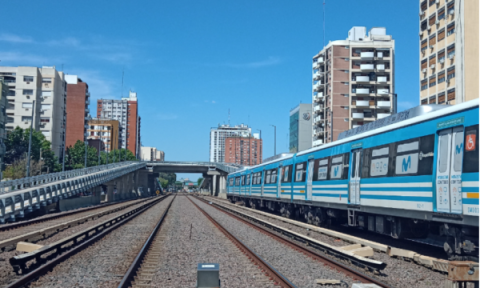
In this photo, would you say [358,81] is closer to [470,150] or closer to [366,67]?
[366,67]

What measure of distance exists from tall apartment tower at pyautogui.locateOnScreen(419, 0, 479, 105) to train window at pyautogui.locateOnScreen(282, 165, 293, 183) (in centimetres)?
3710

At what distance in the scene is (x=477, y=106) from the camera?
10.7m

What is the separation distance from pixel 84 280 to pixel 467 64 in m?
59.2

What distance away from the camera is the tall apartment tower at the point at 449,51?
61.0 meters

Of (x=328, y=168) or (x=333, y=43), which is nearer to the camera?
(x=328, y=168)

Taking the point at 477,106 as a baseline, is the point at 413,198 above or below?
below

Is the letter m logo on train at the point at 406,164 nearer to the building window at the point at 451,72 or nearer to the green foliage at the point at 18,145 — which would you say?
the building window at the point at 451,72

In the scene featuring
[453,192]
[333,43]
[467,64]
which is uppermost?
[333,43]

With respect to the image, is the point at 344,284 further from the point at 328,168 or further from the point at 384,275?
the point at 328,168

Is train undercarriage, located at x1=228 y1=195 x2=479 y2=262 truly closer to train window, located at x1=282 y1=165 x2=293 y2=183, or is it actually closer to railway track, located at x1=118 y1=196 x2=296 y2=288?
train window, located at x1=282 y1=165 x2=293 y2=183

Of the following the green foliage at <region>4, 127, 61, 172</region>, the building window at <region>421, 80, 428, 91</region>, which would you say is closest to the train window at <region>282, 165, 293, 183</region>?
the building window at <region>421, 80, 428, 91</region>

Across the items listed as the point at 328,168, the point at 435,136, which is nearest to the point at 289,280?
the point at 435,136

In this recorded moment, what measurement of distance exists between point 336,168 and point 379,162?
4043 mm

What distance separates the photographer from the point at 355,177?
17.5 metres
